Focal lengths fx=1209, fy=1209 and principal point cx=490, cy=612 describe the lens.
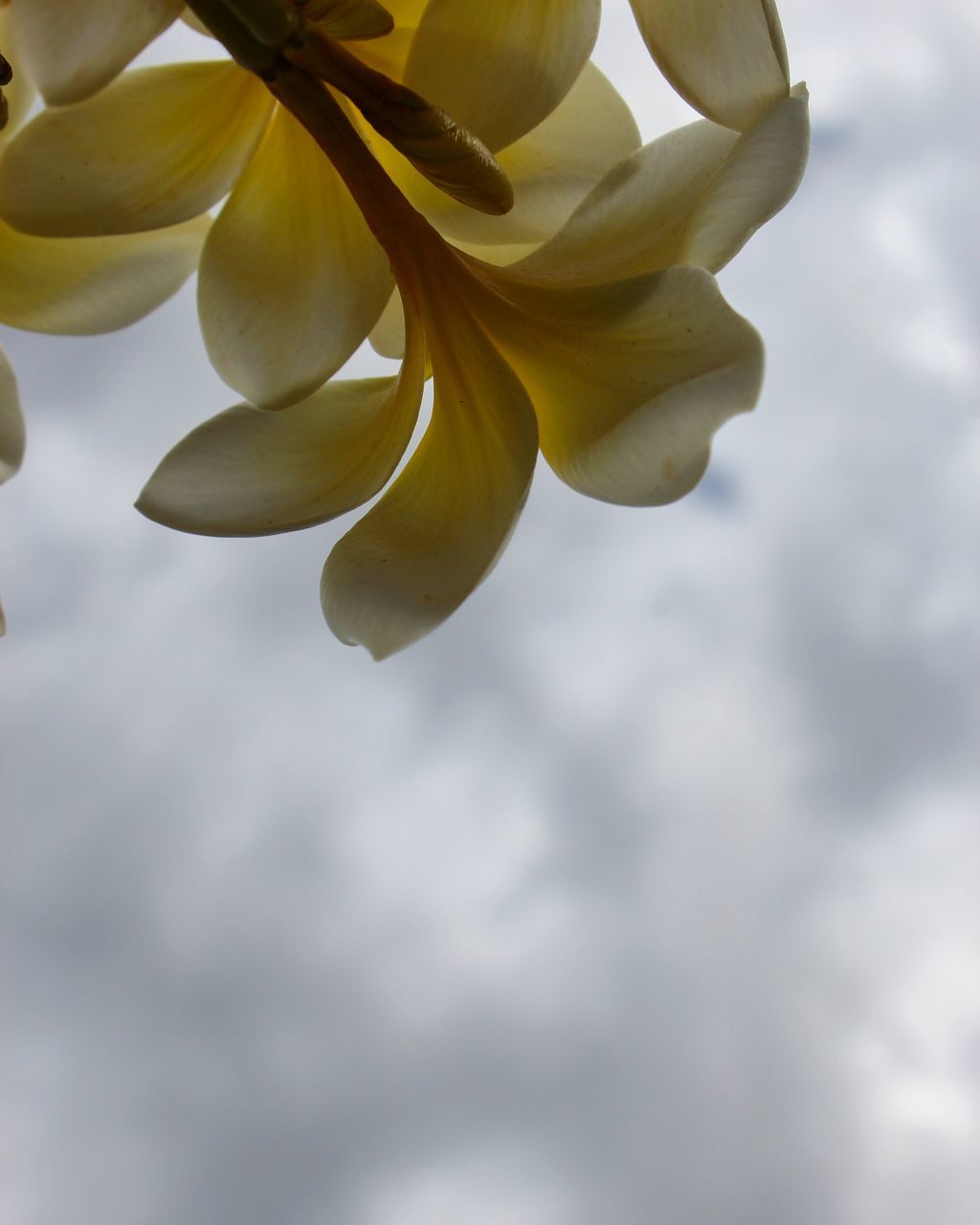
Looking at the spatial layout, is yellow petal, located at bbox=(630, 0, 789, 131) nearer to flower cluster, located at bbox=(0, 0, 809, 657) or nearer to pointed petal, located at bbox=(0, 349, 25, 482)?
flower cluster, located at bbox=(0, 0, 809, 657)

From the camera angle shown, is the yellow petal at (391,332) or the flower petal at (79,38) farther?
the yellow petal at (391,332)

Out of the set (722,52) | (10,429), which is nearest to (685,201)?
(722,52)

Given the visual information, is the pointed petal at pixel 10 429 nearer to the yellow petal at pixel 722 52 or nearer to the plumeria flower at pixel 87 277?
the plumeria flower at pixel 87 277

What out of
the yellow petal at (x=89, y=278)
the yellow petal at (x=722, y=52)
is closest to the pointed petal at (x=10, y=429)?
the yellow petal at (x=89, y=278)

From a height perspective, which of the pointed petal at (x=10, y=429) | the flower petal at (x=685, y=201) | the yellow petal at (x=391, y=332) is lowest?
the pointed petal at (x=10, y=429)

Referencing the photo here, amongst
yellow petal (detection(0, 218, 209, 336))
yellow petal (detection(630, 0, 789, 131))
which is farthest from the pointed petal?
yellow petal (detection(630, 0, 789, 131))

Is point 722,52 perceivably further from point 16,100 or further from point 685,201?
point 16,100
